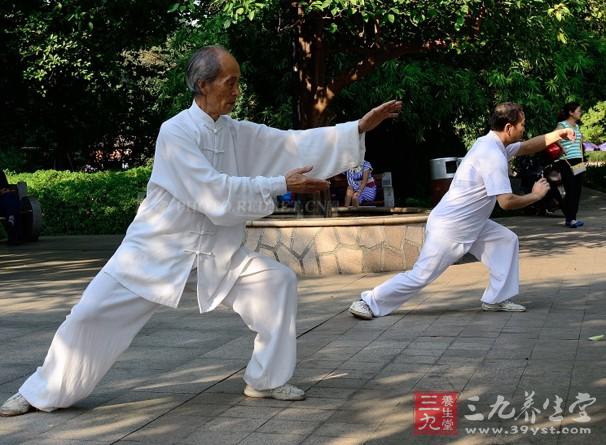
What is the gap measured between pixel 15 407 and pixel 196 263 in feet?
4.02

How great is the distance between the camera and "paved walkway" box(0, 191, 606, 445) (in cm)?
493

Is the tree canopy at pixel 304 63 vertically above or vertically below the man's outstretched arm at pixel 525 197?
above

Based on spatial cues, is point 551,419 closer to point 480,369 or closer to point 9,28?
point 480,369

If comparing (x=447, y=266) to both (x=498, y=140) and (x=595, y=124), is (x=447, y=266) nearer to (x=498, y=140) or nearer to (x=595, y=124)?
(x=498, y=140)

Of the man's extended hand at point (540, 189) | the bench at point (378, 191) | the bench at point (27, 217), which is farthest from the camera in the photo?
the bench at point (378, 191)

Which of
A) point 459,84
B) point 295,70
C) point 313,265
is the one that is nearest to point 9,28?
point 295,70

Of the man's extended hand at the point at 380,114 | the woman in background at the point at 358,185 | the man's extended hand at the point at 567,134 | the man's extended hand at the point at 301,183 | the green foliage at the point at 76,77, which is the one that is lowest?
the woman in background at the point at 358,185

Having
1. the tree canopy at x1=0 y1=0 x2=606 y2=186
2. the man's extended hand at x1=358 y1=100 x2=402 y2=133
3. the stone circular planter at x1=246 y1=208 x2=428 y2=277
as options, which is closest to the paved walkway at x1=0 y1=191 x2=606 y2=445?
the stone circular planter at x1=246 y1=208 x2=428 y2=277

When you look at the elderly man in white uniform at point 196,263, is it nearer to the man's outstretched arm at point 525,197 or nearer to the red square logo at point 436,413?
the red square logo at point 436,413

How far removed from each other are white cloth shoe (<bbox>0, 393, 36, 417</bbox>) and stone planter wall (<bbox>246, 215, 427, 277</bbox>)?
6265 mm

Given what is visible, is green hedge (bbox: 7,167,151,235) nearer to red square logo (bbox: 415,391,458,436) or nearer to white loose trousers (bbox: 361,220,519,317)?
white loose trousers (bbox: 361,220,519,317)

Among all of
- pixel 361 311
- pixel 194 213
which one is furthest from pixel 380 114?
pixel 361 311

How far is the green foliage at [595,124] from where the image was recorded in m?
35.4

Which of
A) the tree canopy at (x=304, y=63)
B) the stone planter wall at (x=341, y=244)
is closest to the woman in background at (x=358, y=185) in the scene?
the tree canopy at (x=304, y=63)
